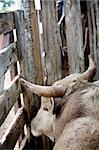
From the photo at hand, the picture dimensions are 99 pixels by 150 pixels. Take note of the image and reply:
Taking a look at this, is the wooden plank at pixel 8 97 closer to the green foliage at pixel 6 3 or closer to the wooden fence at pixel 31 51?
the wooden fence at pixel 31 51

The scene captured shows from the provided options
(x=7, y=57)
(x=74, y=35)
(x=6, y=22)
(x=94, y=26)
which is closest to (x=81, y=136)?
(x=7, y=57)

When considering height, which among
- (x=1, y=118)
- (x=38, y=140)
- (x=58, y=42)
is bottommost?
(x=38, y=140)

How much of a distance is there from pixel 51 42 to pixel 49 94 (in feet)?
4.14

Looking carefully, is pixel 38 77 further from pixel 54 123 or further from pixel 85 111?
pixel 85 111

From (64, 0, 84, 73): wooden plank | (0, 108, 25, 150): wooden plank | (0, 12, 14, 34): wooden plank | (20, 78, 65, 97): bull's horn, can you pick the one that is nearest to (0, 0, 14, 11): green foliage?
(64, 0, 84, 73): wooden plank

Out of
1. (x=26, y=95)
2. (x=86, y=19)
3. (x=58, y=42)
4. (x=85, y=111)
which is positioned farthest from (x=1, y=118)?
(x=86, y=19)

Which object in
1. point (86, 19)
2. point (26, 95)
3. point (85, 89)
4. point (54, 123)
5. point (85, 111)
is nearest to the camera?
point (85, 111)

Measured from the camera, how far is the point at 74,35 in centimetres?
465

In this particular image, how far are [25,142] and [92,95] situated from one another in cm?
127

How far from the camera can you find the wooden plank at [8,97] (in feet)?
10.2

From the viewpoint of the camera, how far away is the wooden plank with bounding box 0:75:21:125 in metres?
3.10

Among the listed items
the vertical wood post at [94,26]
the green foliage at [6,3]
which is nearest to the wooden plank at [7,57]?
the vertical wood post at [94,26]

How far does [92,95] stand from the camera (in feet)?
10.2

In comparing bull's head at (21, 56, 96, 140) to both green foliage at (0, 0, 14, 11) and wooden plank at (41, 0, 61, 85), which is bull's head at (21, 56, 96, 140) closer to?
wooden plank at (41, 0, 61, 85)
